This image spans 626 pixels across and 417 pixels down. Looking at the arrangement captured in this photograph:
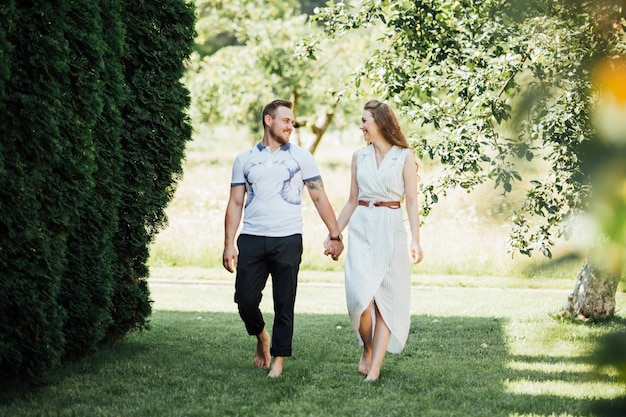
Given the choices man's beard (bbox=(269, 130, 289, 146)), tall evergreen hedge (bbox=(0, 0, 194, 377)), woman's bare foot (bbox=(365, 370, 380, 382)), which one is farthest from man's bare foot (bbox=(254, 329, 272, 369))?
man's beard (bbox=(269, 130, 289, 146))

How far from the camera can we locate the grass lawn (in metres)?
5.09

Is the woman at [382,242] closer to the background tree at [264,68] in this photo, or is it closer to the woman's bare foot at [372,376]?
the woman's bare foot at [372,376]

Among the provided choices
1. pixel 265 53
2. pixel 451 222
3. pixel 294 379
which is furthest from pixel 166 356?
pixel 265 53

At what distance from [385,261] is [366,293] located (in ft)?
0.92

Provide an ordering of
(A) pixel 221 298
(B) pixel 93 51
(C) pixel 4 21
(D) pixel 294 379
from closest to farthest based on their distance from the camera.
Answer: (C) pixel 4 21 < (B) pixel 93 51 < (D) pixel 294 379 < (A) pixel 221 298

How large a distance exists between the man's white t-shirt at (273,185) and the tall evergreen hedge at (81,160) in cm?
90

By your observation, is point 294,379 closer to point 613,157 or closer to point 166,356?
point 166,356

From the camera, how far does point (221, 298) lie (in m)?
12.2

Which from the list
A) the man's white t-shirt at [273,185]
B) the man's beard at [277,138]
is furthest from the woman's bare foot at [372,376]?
the man's beard at [277,138]

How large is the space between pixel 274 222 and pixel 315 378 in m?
1.20

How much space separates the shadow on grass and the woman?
40cm

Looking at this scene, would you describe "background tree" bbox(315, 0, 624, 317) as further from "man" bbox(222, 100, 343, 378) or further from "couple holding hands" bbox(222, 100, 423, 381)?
"man" bbox(222, 100, 343, 378)

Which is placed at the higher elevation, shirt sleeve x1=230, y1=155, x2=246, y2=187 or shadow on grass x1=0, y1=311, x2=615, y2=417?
shirt sleeve x1=230, y1=155, x2=246, y2=187

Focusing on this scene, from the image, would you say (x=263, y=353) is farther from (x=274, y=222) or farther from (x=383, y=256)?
(x=383, y=256)
